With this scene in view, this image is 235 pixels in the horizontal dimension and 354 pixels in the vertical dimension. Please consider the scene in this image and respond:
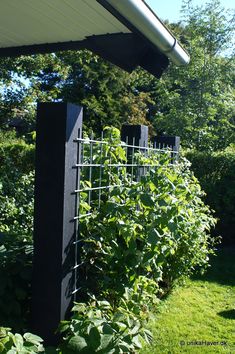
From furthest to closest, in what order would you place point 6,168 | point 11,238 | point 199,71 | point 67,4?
1. point 199,71
2. point 6,168
3. point 67,4
4. point 11,238

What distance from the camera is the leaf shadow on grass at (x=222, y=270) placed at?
5.17 meters

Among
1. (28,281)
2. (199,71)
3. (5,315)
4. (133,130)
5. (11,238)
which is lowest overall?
(5,315)

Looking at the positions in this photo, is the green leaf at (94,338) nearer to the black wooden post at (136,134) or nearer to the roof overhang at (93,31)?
the roof overhang at (93,31)

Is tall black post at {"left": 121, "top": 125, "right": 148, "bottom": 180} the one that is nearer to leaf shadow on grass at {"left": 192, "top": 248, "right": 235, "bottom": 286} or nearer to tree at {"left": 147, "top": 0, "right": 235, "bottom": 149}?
leaf shadow on grass at {"left": 192, "top": 248, "right": 235, "bottom": 286}

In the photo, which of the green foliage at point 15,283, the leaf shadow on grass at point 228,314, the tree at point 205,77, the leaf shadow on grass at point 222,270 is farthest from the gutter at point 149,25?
the tree at point 205,77

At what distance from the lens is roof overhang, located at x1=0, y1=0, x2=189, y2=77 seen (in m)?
2.67

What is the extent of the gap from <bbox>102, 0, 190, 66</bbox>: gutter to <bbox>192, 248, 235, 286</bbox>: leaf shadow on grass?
3205mm

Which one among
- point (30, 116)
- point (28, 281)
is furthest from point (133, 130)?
point (30, 116)

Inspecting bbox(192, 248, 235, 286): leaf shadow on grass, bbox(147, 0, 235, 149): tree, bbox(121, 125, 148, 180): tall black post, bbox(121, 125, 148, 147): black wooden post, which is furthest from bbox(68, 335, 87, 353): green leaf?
bbox(147, 0, 235, 149): tree

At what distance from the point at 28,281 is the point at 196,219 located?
2.12 metres

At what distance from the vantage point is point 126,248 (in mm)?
2627

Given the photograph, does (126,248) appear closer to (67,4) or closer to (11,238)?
(11,238)

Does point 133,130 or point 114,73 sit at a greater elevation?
point 114,73

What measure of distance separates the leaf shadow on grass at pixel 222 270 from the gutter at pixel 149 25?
10.5 ft
